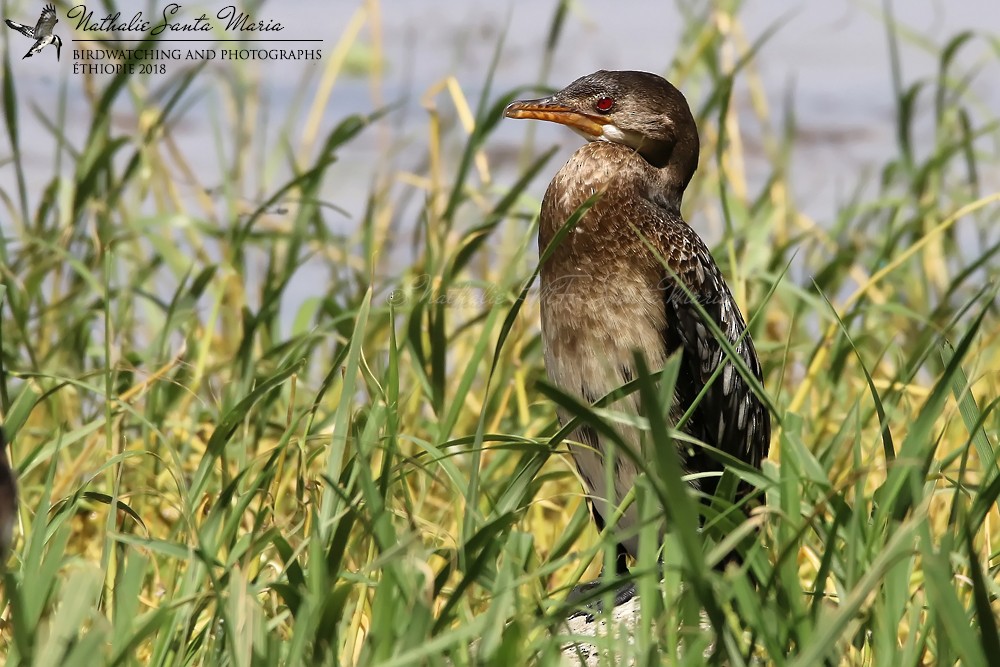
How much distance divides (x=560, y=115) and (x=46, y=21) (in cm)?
230

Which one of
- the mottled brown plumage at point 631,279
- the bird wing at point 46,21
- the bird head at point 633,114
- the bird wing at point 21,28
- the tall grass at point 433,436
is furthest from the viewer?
the bird wing at point 46,21

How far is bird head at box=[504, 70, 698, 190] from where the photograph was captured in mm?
3938

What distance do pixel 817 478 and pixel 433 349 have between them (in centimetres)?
171

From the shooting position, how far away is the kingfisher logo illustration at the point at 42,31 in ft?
15.4

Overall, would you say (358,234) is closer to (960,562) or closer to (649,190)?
(649,190)

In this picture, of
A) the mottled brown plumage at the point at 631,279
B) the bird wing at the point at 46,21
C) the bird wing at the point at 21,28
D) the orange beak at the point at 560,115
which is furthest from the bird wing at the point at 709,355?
the bird wing at the point at 46,21

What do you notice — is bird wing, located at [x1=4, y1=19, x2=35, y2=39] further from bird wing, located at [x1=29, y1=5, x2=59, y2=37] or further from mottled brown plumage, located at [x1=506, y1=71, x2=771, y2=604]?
mottled brown plumage, located at [x1=506, y1=71, x2=771, y2=604]

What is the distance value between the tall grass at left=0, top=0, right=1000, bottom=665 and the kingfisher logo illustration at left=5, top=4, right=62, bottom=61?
27 centimetres

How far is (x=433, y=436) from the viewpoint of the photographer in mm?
4375

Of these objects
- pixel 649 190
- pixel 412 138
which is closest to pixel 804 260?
pixel 412 138

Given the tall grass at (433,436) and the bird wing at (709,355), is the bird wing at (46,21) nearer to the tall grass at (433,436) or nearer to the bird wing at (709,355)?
the tall grass at (433,436)

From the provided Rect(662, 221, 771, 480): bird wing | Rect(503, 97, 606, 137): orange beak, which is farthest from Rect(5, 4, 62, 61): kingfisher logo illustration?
Rect(662, 221, 771, 480): bird wing

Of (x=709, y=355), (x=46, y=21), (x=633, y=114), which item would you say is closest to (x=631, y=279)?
A: (x=709, y=355)

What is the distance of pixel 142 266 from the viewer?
18.1ft
